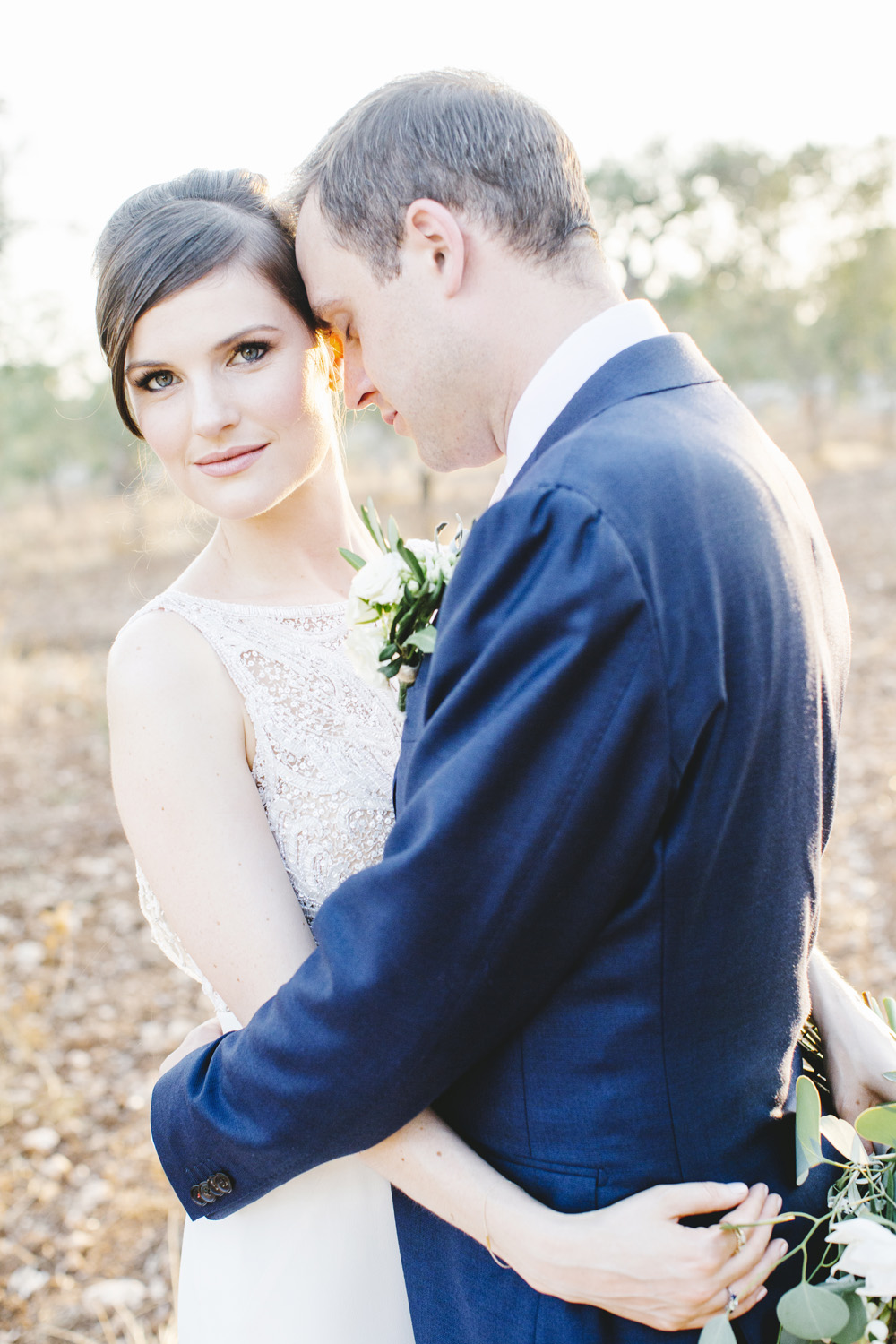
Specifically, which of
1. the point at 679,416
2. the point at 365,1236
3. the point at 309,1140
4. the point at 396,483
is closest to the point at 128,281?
the point at 679,416

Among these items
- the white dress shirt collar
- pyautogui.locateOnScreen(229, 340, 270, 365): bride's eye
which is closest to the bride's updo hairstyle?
pyautogui.locateOnScreen(229, 340, 270, 365): bride's eye

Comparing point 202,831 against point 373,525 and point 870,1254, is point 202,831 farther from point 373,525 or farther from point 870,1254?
point 870,1254

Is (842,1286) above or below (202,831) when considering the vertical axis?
below

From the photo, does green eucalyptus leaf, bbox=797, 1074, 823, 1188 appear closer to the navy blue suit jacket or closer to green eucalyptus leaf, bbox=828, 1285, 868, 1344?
the navy blue suit jacket

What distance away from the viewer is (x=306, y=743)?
1938 mm

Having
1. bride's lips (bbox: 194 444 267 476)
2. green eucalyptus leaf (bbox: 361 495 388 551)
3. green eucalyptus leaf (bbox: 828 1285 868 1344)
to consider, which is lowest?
green eucalyptus leaf (bbox: 828 1285 868 1344)

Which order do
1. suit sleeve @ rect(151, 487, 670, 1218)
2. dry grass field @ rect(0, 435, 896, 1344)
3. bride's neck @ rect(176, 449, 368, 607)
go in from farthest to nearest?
dry grass field @ rect(0, 435, 896, 1344) < bride's neck @ rect(176, 449, 368, 607) < suit sleeve @ rect(151, 487, 670, 1218)

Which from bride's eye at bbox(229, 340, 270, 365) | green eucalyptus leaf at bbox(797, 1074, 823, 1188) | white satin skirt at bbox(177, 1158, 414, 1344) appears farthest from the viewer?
bride's eye at bbox(229, 340, 270, 365)

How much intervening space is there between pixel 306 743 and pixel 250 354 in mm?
799

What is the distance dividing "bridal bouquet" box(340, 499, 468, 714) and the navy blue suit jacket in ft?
0.72

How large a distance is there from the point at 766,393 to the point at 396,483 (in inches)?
1284

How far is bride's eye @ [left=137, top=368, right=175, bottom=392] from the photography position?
2.03 metres

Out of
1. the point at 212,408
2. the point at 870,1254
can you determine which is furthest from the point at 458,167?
the point at 870,1254

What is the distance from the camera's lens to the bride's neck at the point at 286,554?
2.18 meters
